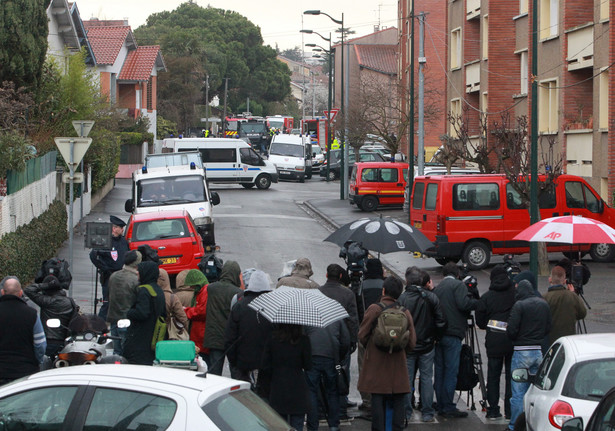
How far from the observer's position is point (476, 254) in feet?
72.6

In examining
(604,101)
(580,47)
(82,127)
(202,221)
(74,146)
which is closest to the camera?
(74,146)

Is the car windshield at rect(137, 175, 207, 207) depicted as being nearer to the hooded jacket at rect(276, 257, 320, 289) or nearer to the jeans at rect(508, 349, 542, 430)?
the hooded jacket at rect(276, 257, 320, 289)

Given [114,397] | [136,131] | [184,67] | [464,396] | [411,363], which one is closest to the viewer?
[114,397]

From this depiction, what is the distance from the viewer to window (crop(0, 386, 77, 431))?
18.1 ft

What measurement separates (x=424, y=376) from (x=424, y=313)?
83 cm

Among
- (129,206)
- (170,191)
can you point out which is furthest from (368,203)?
(129,206)

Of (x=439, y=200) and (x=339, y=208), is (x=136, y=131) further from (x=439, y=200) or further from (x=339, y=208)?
(x=439, y=200)

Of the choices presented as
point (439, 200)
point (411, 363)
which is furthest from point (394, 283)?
point (439, 200)

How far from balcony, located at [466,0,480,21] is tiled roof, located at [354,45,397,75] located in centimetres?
4797

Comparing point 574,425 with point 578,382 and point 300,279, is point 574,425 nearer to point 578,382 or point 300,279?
point 578,382

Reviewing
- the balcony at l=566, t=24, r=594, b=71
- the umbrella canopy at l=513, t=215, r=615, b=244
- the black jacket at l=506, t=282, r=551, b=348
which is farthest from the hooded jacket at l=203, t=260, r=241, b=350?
the balcony at l=566, t=24, r=594, b=71

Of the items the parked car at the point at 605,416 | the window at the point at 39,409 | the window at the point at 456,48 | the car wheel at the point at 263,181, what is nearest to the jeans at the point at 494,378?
the parked car at the point at 605,416

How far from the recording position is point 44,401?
557cm

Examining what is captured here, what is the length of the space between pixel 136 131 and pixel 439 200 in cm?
3461
